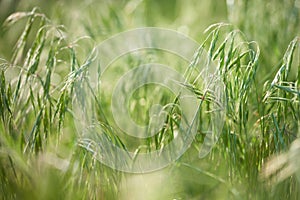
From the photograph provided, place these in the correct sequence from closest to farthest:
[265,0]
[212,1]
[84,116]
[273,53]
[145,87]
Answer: [84,116] → [145,87] → [273,53] → [265,0] → [212,1]

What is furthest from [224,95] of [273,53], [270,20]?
[270,20]

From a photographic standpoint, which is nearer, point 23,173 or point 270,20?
point 23,173

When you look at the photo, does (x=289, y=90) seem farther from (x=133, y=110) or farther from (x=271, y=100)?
(x=133, y=110)

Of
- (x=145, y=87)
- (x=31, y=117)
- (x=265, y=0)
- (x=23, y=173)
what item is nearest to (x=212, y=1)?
(x=265, y=0)

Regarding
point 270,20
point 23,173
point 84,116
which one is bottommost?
point 23,173

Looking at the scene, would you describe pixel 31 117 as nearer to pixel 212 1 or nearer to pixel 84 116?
pixel 84 116

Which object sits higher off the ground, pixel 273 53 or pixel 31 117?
pixel 273 53

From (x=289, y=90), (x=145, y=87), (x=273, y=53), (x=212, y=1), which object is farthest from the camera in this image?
(x=212, y=1)

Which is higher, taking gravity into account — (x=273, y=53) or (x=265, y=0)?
(x=265, y=0)

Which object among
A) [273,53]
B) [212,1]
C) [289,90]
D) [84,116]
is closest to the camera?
[289,90]
